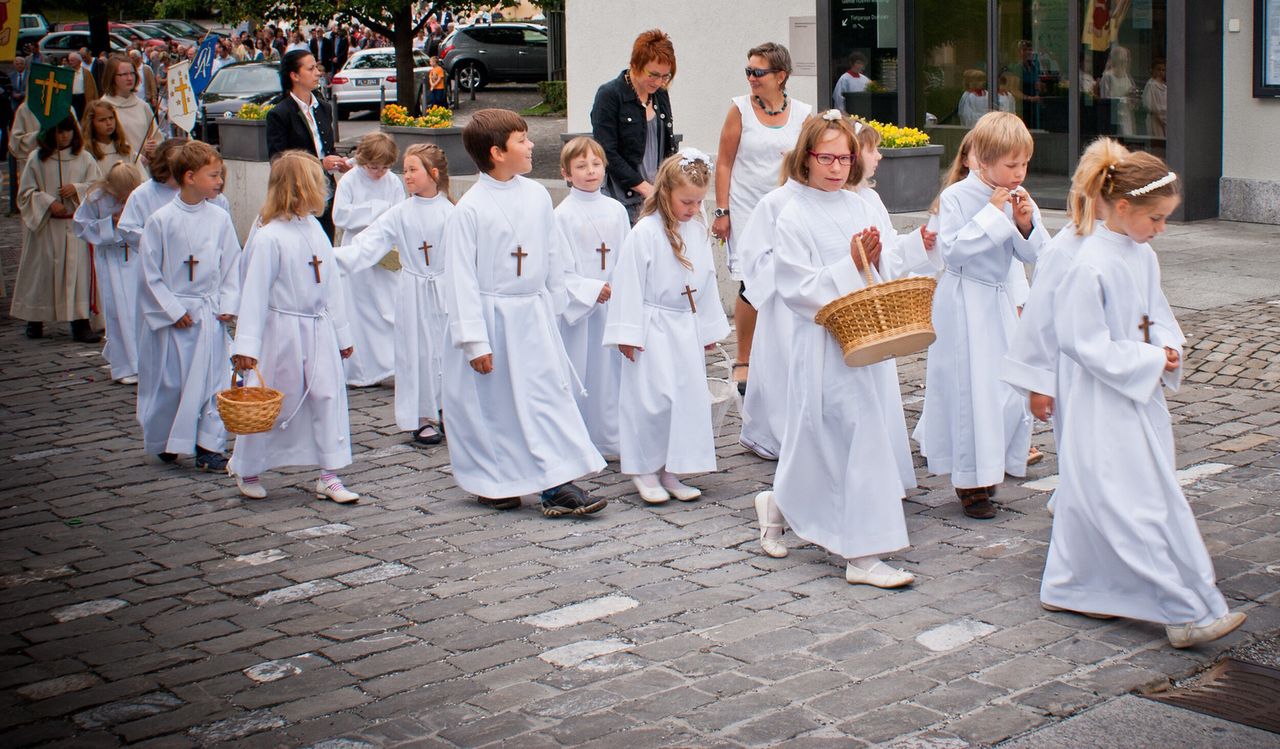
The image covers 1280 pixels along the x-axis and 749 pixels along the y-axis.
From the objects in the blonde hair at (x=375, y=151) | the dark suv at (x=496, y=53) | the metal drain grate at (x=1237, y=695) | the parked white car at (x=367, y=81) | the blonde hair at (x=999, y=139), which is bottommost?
the metal drain grate at (x=1237, y=695)

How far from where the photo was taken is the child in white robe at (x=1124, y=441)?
5.21 m

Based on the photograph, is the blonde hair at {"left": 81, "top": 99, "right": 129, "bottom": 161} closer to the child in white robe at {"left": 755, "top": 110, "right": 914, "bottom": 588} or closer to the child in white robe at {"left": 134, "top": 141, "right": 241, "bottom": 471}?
the child in white robe at {"left": 134, "top": 141, "right": 241, "bottom": 471}

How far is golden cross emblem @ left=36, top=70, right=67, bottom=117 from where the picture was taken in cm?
1225

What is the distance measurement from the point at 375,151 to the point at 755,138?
282 centimetres

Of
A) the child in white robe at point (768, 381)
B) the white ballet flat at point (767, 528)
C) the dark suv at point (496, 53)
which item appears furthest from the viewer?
the dark suv at point (496, 53)

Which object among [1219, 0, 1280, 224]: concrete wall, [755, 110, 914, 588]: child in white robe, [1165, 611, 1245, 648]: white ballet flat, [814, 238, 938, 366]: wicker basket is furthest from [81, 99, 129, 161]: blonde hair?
[1219, 0, 1280, 224]: concrete wall

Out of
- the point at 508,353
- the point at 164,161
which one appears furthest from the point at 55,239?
the point at 508,353

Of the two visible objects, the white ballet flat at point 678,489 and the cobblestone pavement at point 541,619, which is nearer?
the cobblestone pavement at point 541,619

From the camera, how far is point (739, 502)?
720 cm

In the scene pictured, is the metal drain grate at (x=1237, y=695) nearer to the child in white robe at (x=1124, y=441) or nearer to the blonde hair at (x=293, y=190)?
the child in white robe at (x=1124, y=441)

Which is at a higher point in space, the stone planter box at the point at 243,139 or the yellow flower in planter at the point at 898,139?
the stone planter box at the point at 243,139

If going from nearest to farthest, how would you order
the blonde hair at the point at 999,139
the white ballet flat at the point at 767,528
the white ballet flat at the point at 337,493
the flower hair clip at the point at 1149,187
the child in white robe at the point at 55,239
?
the flower hair clip at the point at 1149,187 < the white ballet flat at the point at 767,528 < the blonde hair at the point at 999,139 < the white ballet flat at the point at 337,493 < the child in white robe at the point at 55,239

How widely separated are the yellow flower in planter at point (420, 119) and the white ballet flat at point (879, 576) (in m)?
11.8

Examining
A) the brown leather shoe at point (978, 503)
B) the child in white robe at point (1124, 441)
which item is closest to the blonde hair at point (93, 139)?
the brown leather shoe at point (978, 503)
